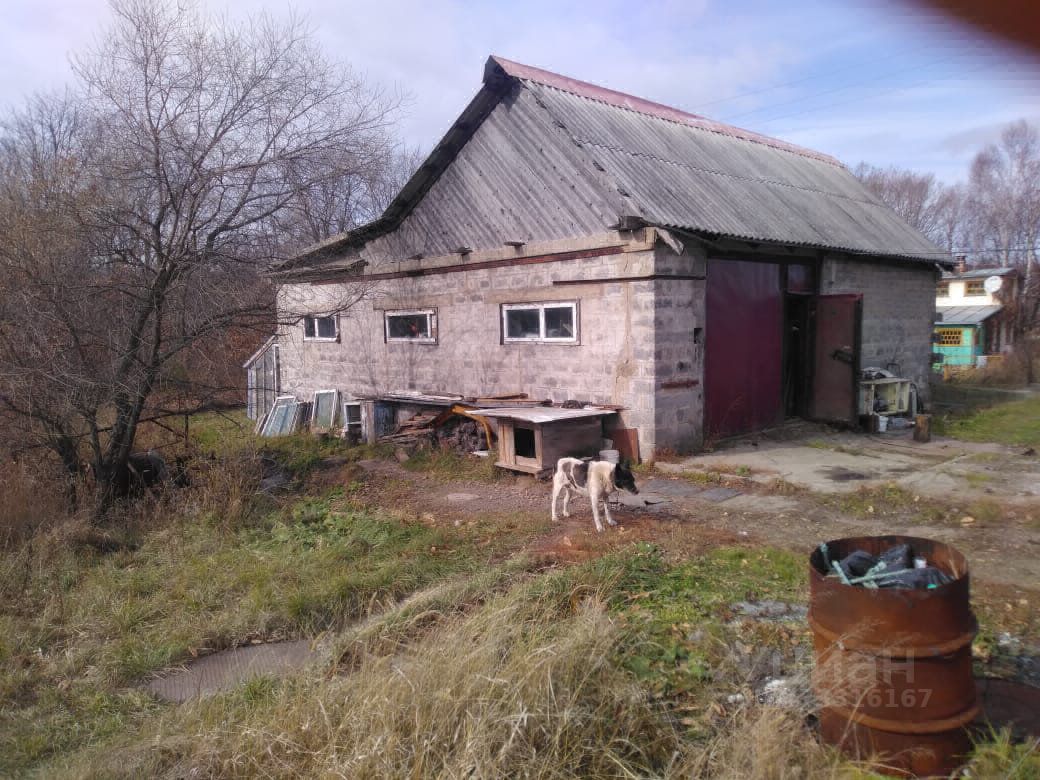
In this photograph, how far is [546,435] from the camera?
902cm

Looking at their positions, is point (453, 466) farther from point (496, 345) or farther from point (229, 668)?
point (229, 668)

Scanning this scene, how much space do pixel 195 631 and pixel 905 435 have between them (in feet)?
35.8

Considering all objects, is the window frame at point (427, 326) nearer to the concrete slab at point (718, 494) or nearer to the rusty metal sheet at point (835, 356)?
the concrete slab at point (718, 494)

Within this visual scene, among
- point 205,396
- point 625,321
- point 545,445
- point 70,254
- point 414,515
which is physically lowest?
point 414,515

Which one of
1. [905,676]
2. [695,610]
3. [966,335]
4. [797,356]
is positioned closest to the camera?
[905,676]

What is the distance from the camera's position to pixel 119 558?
21.3 feet

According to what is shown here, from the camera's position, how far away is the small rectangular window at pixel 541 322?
10.4 meters

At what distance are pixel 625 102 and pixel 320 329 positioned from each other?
8.22 meters

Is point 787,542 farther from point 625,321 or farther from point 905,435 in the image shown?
point 905,435

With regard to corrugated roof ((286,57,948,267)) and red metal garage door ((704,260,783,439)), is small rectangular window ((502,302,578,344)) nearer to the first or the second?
corrugated roof ((286,57,948,267))

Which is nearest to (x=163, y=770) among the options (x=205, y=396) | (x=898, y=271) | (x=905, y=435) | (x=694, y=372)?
(x=205, y=396)

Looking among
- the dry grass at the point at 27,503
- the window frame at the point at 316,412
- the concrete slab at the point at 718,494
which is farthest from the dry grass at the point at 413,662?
the window frame at the point at 316,412

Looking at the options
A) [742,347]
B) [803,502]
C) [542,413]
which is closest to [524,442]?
[542,413]

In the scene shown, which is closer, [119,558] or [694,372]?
[119,558]
